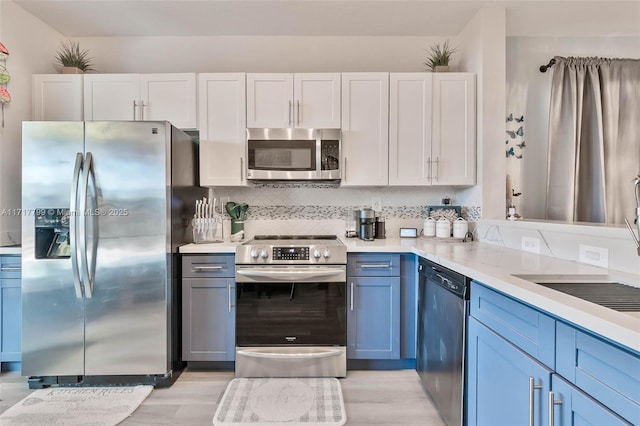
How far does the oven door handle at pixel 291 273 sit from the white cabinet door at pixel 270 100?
1195 mm

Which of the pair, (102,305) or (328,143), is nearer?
(102,305)

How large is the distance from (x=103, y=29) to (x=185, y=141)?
144 centimetres

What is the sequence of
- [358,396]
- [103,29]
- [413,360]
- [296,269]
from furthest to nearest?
1. [103,29]
2. [413,360]
3. [296,269]
4. [358,396]

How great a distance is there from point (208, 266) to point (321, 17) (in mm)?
2218

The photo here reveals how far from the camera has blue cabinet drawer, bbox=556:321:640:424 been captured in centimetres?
77

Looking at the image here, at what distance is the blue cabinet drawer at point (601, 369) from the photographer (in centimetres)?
77

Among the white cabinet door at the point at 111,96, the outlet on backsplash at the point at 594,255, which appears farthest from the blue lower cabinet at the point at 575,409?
the white cabinet door at the point at 111,96

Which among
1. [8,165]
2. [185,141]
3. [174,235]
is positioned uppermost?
[185,141]

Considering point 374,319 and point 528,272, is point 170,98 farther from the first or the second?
point 528,272

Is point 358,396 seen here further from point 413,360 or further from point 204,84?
point 204,84

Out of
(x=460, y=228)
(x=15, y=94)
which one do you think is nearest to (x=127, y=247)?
(x=15, y=94)

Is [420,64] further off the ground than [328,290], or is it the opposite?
[420,64]

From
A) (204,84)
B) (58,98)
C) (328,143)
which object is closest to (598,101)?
(328,143)

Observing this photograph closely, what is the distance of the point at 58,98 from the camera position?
106 inches
